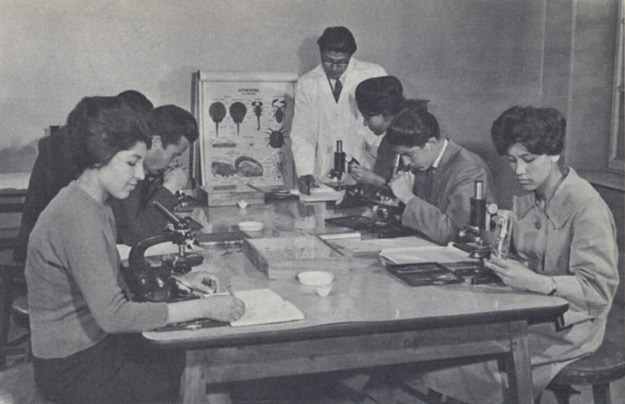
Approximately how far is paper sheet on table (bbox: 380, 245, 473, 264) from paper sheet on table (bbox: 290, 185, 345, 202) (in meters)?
1.17

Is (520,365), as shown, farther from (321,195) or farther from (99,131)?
(321,195)

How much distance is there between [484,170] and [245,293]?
1.32 metres

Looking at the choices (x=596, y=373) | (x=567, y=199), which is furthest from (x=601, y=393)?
(x=567, y=199)

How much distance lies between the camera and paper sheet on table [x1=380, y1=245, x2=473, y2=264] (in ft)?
7.74

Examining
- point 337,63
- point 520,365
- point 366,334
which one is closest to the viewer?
point 366,334

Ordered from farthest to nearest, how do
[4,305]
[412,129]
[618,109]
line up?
[618,109] < [4,305] < [412,129]

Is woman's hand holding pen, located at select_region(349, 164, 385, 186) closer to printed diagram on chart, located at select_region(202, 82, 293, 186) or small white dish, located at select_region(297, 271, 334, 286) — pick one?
printed diagram on chart, located at select_region(202, 82, 293, 186)

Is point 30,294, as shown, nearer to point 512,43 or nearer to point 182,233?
point 182,233

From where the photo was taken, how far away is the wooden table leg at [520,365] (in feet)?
6.50

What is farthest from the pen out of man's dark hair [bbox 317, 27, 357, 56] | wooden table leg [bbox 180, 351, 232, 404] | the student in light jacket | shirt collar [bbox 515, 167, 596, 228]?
man's dark hair [bbox 317, 27, 357, 56]

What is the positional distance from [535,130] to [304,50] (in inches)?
117

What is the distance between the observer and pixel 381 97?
3613mm

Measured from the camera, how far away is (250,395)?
308 centimetres

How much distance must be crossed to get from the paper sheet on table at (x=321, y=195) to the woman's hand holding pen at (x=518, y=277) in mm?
1639
